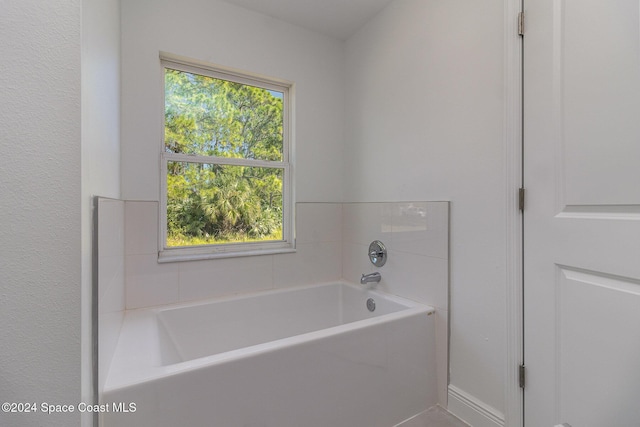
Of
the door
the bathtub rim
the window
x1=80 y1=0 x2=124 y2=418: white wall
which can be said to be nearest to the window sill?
the window

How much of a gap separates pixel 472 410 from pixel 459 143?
4.53ft

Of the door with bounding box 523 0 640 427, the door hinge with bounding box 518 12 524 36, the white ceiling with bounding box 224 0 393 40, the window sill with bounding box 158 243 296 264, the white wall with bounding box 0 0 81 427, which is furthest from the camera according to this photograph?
the white ceiling with bounding box 224 0 393 40

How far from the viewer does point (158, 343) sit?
133 centimetres

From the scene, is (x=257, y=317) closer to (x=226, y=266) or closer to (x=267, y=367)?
(x=226, y=266)

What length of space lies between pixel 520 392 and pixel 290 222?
1658 mm

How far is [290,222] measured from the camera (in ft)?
7.45

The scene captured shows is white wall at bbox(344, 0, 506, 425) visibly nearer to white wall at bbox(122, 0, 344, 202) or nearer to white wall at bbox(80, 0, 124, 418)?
white wall at bbox(122, 0, 344, 202)

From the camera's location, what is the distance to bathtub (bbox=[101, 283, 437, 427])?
101 centimetres

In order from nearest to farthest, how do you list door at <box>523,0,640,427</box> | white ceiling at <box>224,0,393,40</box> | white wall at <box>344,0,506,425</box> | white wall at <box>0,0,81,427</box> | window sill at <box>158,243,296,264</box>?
white wall at <box>0,0,81,427</box> → door at <box>523,0,640,427</box> → white wall at <box>344,0,506,425</box> → window sill at <box>158,243,296,264</box> → white ceiling at <box>224,0,393,40</box>

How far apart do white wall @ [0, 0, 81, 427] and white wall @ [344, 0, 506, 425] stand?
1.59m

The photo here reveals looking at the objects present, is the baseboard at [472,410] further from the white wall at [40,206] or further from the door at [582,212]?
the white wall at [40,206]

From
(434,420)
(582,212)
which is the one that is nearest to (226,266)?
(434,420)

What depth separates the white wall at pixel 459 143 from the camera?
1391 millimetres

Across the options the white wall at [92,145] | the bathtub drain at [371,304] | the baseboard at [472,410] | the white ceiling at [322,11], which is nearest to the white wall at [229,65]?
the white ceiling at [322,11]
